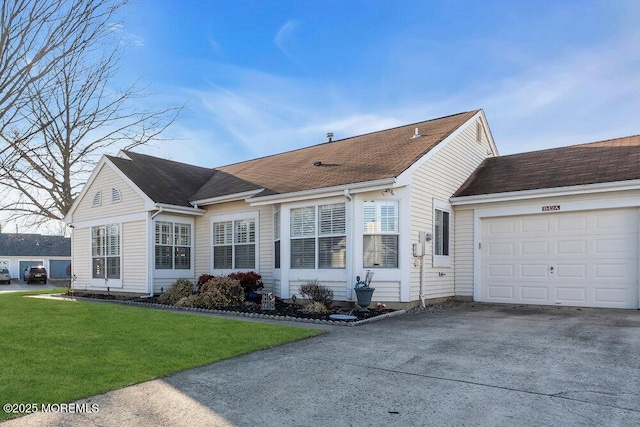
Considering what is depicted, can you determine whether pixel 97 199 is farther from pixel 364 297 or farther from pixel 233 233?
pixel 364 297

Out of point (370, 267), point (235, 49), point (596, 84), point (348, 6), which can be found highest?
point (348, 6)

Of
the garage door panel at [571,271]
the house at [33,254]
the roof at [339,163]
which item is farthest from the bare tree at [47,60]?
the house at [33,254]

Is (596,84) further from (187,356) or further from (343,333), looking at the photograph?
(187,356)

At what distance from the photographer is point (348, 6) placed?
43.0 ft

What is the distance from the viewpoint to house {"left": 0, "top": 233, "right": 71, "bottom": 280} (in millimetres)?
44656

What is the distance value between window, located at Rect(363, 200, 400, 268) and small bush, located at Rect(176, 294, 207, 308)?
4.62 m

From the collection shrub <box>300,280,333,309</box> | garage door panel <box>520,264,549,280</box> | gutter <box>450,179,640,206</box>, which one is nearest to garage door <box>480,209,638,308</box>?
garage door panel <box>520,264,549,280</box>

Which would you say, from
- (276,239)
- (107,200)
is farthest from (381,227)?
(107,200)

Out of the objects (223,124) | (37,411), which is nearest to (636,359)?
Answer: (37,411)

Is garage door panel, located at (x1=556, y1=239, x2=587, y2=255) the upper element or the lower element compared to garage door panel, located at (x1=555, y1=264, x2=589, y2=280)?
upper

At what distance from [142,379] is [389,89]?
48.6ft

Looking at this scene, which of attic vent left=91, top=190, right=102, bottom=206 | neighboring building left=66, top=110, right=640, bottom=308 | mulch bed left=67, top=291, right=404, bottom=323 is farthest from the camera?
attic vent left=91, top=190, right=102, bottom=206

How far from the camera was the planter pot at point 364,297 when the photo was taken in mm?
10062

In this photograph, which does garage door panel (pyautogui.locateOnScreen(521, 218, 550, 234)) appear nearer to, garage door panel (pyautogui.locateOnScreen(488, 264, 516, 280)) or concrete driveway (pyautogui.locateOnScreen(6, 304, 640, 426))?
garage door panel (pyautogui.locateOnScreen(488, 264, 516, 280))
